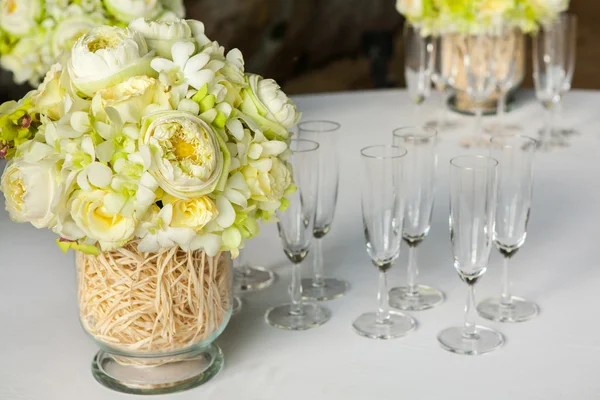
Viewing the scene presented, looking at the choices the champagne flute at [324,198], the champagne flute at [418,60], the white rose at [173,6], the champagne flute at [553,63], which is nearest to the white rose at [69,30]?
the white rose at [173,6]

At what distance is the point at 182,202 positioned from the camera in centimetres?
111

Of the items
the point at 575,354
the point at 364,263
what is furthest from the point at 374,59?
the point at 575,354

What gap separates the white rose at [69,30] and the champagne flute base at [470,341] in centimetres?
86

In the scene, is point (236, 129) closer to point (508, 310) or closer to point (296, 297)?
point (296, 297)

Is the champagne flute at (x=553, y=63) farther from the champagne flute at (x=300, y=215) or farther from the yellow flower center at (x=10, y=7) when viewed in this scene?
the yellow flower center at (x=10, y=7)

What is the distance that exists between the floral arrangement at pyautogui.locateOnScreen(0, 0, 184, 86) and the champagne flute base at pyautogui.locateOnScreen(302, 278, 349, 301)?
0.57 m

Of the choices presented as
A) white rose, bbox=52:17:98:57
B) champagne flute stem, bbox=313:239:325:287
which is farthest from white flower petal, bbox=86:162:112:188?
white rose, bbox=52:17:98:57

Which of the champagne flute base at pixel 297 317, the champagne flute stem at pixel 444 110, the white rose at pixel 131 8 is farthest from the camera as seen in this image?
the champagne flute stem at pixel 444 110

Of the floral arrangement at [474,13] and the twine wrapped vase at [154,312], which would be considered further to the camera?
the floral arrangement at [474,13]

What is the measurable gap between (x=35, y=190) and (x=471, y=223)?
542 millimetres

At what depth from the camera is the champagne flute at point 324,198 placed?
1394 mm

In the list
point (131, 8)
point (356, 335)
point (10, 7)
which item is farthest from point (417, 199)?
point (10, 7)

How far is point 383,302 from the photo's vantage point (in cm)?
138

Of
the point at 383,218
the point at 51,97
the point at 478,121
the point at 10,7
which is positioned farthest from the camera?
the point at 478,121
